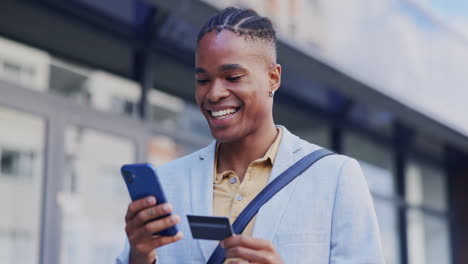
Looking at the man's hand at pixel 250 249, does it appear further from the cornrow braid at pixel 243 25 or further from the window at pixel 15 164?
the window at pixel 15 164

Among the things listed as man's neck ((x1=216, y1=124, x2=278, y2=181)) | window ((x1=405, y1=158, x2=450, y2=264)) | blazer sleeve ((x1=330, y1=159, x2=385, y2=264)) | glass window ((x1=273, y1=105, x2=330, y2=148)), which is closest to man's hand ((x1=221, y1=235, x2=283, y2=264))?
blazer sleeve ((x1=330, y1=159, x2=385, y2=264))

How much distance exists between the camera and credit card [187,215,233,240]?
168cm

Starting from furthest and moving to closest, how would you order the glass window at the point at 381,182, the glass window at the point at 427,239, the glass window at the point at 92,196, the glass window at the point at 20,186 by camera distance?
1. the glass window at the point at 427,239
2. the glass window at the point at 381,182
3. the glass window at the point at 92,196
4. the glass window at the point at 20,186

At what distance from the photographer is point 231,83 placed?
1.96m

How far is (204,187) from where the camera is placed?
2000 mm

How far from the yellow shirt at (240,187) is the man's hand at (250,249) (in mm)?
200

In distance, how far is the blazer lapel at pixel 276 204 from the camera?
6.07ft

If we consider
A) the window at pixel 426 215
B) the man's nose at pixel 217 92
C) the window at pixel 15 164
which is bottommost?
the man's nose at pixel 217 92

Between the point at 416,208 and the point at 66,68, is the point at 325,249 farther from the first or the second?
the point at 416,208

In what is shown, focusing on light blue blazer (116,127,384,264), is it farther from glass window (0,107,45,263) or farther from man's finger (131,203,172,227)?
glass window (0,107,45,263)

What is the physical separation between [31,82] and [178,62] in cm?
185

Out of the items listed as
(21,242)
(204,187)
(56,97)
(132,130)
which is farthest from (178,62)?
(204,187)

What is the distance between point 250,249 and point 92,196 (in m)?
4.37

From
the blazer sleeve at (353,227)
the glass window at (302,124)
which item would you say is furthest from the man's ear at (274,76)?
the glass window at (302,124)
